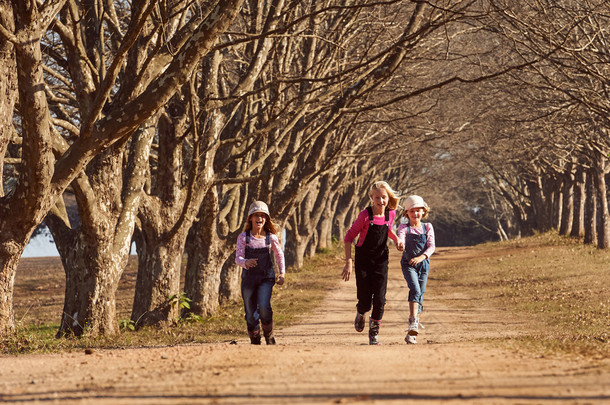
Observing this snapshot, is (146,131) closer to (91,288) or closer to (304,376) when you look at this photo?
(91,288)

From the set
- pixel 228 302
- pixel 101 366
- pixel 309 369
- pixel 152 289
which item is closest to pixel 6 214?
pixel 101 366

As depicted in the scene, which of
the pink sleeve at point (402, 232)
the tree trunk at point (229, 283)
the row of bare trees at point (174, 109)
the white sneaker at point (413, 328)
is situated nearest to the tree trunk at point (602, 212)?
the row of bare trees at point (174, 109)

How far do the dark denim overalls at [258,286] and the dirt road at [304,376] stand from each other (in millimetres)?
922

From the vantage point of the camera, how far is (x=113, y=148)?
11.0 metres

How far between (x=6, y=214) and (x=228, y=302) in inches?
356

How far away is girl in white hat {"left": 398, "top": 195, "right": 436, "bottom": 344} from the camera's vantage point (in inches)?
361

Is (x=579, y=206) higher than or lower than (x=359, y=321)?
higher

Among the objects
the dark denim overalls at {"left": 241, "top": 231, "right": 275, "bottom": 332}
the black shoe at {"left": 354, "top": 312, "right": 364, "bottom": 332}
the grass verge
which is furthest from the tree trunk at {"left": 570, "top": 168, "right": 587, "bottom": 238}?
the dark denim overalls at {"left": 241, "top": 231, "right": 275, "bottom": 332}

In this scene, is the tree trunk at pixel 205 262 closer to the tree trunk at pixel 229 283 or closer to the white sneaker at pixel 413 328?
the tree trunk at pixel 229 283

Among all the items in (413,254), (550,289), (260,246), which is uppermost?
(260,246)

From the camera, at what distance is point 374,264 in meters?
8.77

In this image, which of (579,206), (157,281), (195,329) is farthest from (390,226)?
(579,206)

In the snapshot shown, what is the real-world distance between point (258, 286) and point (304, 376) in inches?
122

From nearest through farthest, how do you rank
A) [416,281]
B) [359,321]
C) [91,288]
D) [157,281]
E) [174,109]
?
[359,321] < [416,281] < [91,288] < [157,281] < [174,109]
